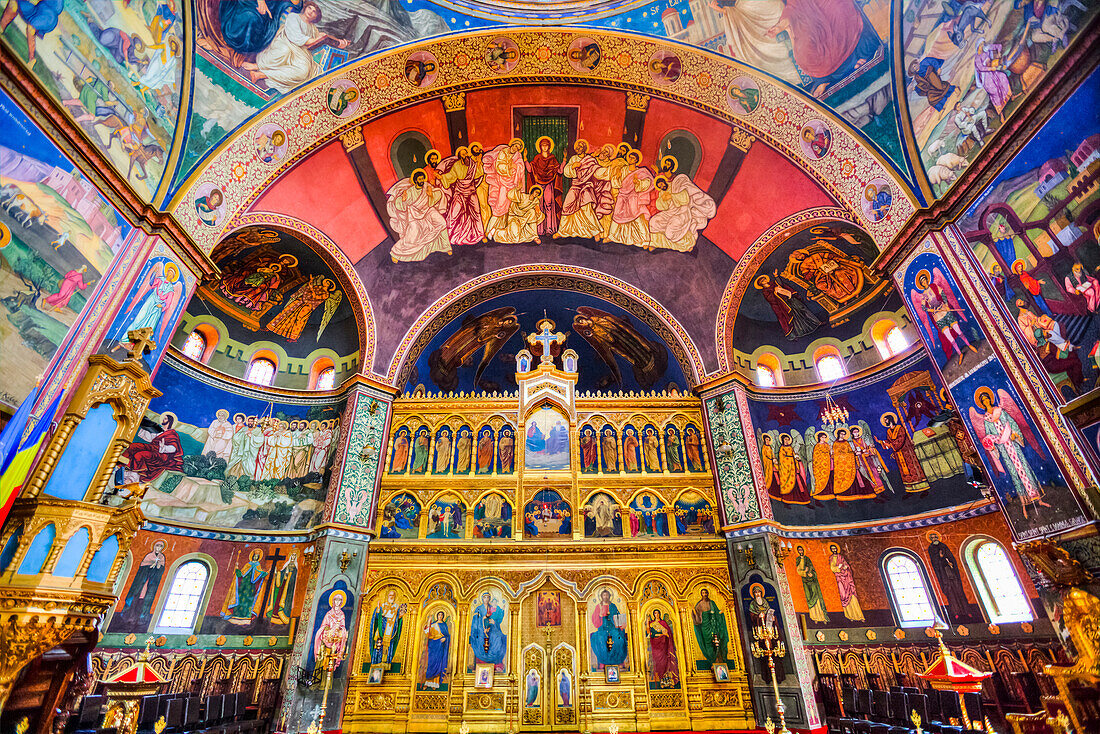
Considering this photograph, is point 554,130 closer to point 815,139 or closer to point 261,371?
point 815,139

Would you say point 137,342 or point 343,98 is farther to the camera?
point 343,98

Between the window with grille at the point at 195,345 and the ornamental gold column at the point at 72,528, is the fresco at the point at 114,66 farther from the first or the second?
the window with grille at the point at 195,345

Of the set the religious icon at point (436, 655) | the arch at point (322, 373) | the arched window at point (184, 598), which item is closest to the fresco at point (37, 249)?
the arched window at point (184, 598)

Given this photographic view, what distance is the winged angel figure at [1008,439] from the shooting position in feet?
27.1

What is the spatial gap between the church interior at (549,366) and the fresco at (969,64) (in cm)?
7

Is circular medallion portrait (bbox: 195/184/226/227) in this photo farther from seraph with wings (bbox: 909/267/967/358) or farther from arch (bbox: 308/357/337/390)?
seraph with wings (bbox: 909/267/967/358)

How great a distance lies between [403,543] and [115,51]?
12.5 m

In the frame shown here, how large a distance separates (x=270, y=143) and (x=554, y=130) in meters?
7.66

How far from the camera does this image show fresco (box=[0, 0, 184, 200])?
7.94 m

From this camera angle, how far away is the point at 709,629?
42.8ft

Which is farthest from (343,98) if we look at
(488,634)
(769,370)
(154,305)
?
(769,370)

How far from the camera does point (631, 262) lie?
17.2 metres

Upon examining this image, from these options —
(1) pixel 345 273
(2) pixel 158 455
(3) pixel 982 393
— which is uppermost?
(1) pixel 345 273

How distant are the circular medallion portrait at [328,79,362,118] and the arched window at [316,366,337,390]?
786 centimetres
